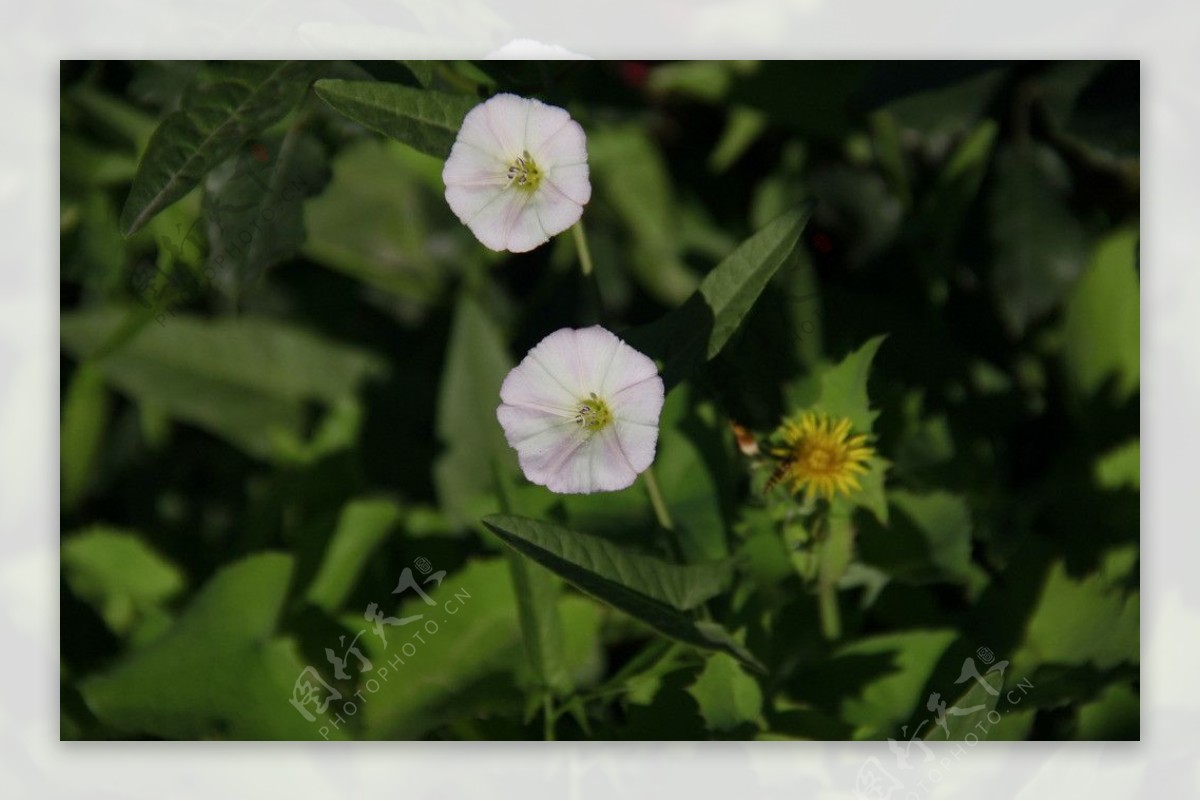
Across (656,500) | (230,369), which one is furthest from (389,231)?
(656,500)

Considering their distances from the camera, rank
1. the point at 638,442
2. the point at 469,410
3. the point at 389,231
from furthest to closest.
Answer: the point at 389,231 < the point at 469,410 < the point at 638,442

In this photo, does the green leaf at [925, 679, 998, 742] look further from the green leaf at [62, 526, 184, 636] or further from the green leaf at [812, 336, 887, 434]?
the green leaf at [62, 526, 184, 636]

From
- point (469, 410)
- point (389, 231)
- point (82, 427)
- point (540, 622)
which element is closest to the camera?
point (540, 622)

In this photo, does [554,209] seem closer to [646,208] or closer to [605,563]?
[605,563]

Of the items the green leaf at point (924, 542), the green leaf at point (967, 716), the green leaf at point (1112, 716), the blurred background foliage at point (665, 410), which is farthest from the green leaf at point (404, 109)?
the green leaf at point (1112, 716)

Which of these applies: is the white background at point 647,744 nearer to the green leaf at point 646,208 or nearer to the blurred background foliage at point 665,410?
the blurred background foliage at point 665,410

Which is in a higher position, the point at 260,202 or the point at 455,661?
the point at 260,202

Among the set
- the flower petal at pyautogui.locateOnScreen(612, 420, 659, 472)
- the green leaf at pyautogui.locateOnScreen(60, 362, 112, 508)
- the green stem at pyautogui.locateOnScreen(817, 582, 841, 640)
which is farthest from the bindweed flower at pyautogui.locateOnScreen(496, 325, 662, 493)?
the green leaf at pyautogui.locateOnScreen(60, 362, 112, 508)

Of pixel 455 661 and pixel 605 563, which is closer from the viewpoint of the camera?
pixel 605 563

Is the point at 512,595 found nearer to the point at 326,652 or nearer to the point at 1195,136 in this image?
the point at 326,652

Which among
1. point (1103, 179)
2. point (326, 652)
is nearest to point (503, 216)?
point (326, 652)
